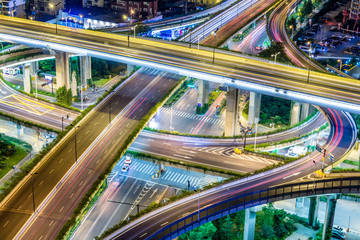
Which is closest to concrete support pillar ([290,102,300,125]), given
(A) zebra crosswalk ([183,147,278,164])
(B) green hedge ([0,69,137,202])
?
(A) zebra crosswalk ([183,147,278,164])

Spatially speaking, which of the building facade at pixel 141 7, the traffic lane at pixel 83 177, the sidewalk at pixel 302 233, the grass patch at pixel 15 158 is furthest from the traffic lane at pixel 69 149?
the building facade at pixel 141 7

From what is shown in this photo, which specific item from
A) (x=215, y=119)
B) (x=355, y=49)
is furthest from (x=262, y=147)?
(x=355, y=49)

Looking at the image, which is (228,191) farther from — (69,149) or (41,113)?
(41,113)

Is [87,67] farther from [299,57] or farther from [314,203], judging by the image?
[314,203]

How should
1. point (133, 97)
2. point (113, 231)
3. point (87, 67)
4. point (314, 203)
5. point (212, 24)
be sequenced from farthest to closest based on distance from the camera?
point (212, 24), point (87, 67), point (133, 97), point (314, 203), point (113, 231)

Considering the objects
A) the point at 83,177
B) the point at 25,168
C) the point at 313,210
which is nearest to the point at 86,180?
the point at 83,177

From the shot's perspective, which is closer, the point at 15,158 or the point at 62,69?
the point at 15,158
